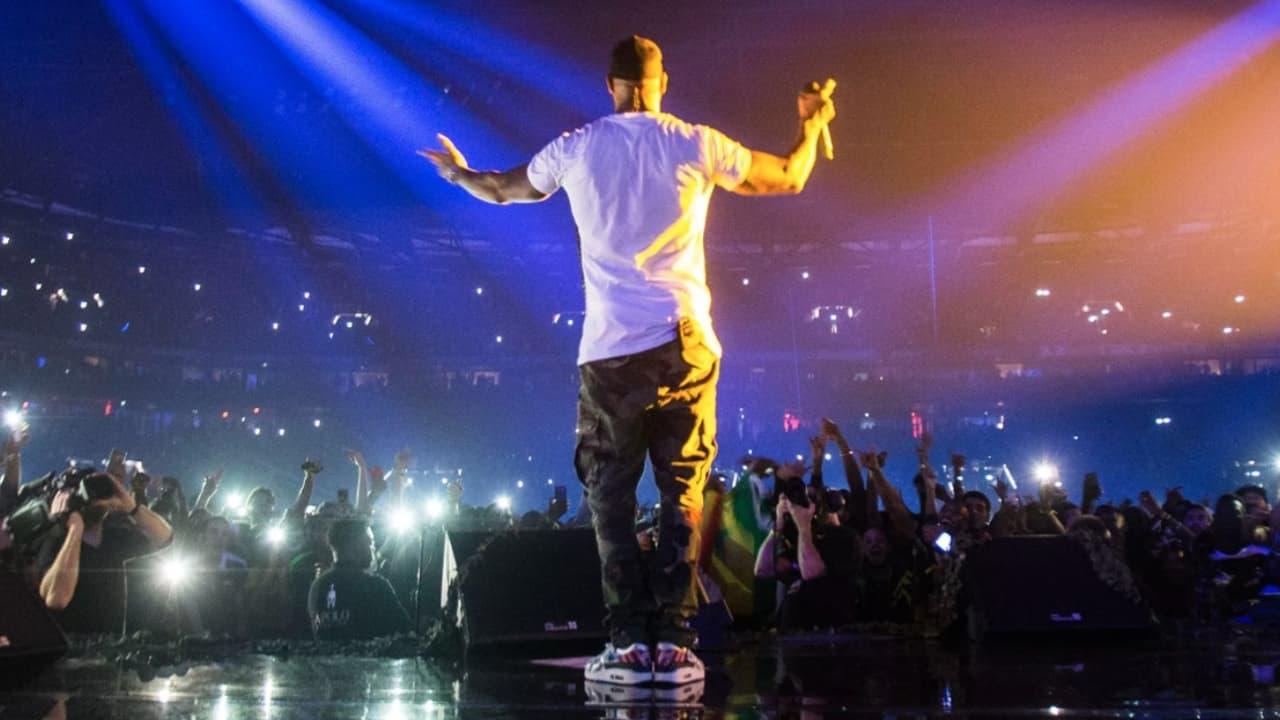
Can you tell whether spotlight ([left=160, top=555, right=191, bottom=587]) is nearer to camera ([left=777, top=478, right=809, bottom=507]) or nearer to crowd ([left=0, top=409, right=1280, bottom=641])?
crowd ([left=0, top=409, right=1280, bottom=641])

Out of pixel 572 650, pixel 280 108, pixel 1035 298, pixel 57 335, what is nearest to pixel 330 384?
pixel 57 335

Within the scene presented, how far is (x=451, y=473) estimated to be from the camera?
23.6m

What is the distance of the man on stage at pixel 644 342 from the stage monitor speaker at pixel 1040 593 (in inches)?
64.1

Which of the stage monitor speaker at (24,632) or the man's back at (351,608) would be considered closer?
the stage monitor speaker at (24,632)

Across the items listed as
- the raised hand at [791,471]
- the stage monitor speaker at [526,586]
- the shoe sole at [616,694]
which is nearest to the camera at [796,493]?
the raised hand at [791,471]

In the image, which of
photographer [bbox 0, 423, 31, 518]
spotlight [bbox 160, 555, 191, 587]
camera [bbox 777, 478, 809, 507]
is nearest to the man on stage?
camera [bbox 777, 478, 809, 507]

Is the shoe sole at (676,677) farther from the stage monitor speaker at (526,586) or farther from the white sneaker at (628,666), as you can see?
the stage monitor speaker at (526,586)

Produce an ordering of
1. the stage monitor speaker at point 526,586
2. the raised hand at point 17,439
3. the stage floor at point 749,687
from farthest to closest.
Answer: the raised hand at point 17,439 < the stage monitor speaker at point 526,586 < the stage floor at point 749,687

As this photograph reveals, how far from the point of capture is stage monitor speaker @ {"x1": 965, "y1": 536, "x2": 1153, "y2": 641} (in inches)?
139

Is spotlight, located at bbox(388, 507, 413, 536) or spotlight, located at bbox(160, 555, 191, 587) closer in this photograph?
spotlight, located at bbox(160, 555, 191, 587)

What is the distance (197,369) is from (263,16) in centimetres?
1368

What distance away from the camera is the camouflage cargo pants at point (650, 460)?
240 cm

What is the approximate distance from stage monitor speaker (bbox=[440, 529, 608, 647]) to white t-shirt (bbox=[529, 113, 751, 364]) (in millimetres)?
1292

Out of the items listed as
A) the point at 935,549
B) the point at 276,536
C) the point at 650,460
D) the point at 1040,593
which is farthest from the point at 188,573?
the point at 935,549
